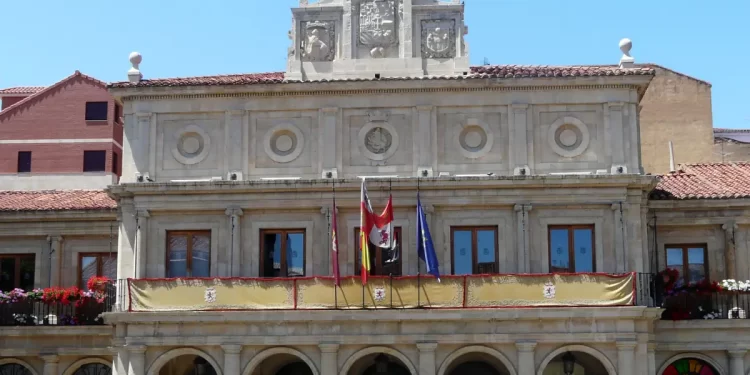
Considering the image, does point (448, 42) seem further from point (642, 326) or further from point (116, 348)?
point (116, 348)

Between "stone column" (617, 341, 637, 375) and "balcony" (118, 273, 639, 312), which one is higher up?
"balcony" (118, 273, 639, 312)

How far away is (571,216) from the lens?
36.2 meters

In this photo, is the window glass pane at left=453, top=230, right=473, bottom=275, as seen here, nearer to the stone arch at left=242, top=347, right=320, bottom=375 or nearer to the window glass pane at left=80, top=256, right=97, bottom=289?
the stone arch at left=242, top=347, right=320, bottom=375

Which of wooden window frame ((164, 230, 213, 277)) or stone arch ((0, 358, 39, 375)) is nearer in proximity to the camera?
wooden window frame ((164, 230, 213, 277))

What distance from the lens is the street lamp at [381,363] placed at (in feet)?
122

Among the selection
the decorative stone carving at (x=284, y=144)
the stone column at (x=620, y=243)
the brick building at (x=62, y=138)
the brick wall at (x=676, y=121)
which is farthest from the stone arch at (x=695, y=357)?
the brick building at (x=62, y=138)

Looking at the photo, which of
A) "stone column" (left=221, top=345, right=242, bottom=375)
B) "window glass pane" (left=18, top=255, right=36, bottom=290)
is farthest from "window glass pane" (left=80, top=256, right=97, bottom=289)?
"stone column" (left=221, top=345, right=242, bottom=375)

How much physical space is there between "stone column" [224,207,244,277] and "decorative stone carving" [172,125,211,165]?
6.60ft

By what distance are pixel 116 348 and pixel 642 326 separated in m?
14.9

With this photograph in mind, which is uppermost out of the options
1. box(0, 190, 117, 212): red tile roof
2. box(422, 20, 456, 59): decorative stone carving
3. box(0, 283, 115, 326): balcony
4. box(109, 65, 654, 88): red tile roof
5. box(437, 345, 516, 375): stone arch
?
box(422, 20, 456, 59): decorative stone carving

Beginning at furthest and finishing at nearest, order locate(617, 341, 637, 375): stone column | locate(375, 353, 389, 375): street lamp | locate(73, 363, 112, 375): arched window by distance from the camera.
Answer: locate(73, 363, 112, 375): arched window → locate(375, 353, 389, 375): street lamp → locate(617, 341, 637, 375): stone column

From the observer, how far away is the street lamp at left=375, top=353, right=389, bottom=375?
122 feet

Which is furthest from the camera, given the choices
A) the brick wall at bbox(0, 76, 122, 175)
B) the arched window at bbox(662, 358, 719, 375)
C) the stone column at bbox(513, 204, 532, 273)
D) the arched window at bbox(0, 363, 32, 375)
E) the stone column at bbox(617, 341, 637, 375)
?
the brick wall at bbox(0, 76, 122, 175)

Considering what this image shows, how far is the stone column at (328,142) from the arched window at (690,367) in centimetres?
1163
